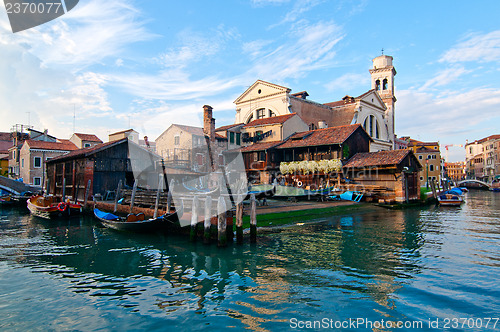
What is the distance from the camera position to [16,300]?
22.0ft

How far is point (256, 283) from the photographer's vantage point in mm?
7535

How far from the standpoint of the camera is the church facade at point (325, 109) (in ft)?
126

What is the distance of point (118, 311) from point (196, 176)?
21.6 metres

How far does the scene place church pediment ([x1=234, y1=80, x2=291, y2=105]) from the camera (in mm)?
38250

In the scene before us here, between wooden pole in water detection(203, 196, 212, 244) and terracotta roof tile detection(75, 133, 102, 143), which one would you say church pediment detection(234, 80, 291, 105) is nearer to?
terracotta roof tile detection(75, 133, 102, 143)

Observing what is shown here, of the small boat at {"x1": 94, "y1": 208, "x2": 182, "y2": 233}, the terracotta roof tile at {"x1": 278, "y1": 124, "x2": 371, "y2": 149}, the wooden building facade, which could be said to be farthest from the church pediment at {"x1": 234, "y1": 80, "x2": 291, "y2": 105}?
the small boat at {"x1": 94, "y1": 208, "x2": 182, "y2": 233}

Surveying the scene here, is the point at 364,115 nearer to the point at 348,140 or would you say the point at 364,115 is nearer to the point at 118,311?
the point at 348,140

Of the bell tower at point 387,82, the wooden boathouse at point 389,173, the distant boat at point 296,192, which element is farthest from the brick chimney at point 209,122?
the bell tower at point 387,82

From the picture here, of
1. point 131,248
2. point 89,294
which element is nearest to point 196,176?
point 131,248

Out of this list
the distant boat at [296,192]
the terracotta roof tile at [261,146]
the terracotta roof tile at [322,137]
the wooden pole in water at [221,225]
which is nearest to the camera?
the wooden pole in water at [221,225]

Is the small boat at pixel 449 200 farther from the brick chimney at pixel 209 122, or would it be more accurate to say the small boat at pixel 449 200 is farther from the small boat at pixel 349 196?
the brick chimney at pixel 209 122

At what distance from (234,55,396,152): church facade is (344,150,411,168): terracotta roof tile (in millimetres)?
11641

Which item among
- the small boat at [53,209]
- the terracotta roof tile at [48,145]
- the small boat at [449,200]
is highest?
the terracotta roof tile at [48,145]

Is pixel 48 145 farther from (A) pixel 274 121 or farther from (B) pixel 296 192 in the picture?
(B) pixel 296 192
